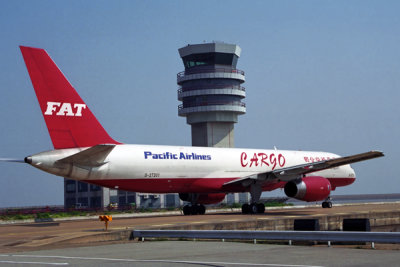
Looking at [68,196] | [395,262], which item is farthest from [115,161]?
[68,196]

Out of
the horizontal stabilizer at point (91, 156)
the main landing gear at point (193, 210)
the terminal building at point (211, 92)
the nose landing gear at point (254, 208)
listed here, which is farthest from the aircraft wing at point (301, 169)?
the terminal building at point (211, 92)

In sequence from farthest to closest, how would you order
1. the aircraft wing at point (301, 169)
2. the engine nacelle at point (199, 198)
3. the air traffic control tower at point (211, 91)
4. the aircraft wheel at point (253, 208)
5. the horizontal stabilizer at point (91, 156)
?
the air traffic control tower at point (211, 91), the engine nacelle at point (199, 198), the aircraft wheel at point (253, 208), the aircraft wing at point (301, 169), the horizontal stabilizer at point (91, 156)

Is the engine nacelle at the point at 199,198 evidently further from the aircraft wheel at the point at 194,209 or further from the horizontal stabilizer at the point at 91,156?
the horizontal stabilizer at the point at 91,156

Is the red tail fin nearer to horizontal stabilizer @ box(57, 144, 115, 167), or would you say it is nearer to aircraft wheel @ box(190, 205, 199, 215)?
horizontal stabilizer @ box(57, 144, 115, 167)

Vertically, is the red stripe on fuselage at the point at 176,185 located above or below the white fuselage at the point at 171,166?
below

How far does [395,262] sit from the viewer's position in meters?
11.3

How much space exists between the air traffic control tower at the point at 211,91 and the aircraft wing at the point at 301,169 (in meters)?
39.2

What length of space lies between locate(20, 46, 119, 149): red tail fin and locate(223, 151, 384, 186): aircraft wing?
36.2ft

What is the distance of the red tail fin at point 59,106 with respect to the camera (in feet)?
84.0

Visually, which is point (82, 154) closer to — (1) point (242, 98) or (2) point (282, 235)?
(2) point (282, 235)

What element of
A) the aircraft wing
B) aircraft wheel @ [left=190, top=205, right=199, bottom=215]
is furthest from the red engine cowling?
aircraft wheel @ [left=190, top=205, right=199, bottom=215]

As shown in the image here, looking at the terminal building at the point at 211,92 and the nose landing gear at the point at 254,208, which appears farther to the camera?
the terminal building at the point at 211,92

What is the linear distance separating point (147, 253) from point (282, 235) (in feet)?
12.8

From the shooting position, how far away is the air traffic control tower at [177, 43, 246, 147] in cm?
7425
